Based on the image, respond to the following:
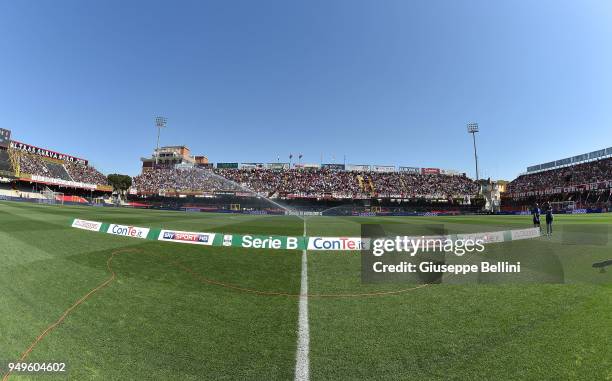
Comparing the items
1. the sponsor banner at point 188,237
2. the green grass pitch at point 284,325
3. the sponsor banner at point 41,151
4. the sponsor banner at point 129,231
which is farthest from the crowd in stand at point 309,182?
the green grass pitch at point 284,325

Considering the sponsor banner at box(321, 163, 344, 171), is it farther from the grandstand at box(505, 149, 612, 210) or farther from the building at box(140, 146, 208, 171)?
the building at box(140, 146, 208, 171)

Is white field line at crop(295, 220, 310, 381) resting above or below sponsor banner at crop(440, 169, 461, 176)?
below

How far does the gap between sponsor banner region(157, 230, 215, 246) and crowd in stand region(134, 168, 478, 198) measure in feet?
177

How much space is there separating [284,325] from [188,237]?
10199 millimetres

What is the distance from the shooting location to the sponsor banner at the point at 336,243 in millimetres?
12797

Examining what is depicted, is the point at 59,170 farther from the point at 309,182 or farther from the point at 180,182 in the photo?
the point at 309,182

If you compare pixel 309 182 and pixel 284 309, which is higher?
pixel 309 182

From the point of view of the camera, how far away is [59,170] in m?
77.7

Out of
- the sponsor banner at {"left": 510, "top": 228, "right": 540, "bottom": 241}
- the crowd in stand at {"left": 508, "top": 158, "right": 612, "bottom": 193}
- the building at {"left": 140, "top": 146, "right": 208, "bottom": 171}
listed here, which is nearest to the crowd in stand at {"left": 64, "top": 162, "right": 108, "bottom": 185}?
the building at {"left": 140, "top": 146, "right": 208, "bottom": 171}

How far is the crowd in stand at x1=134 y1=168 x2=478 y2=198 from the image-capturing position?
7181 centimetres

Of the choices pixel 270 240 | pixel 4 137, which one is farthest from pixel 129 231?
pixel 4 137

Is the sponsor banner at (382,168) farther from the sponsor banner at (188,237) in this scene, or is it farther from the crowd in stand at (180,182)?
the sponsor banner at (188,237)

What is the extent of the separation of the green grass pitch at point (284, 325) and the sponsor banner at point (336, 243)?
3.39 metres

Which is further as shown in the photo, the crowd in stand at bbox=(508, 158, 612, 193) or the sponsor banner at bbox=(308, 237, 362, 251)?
the crowd in stand at bbox=(508, 158, 612, 193)
